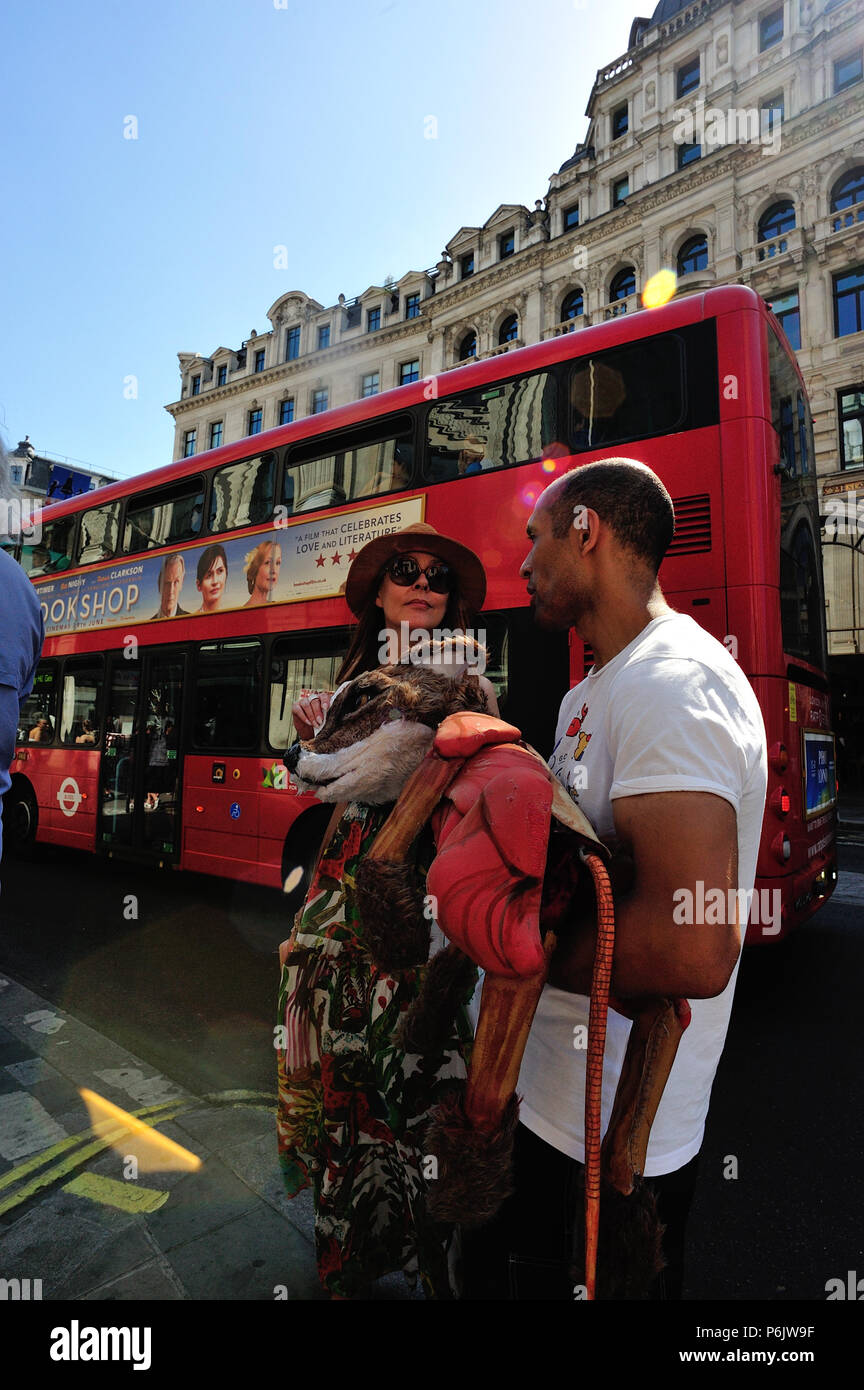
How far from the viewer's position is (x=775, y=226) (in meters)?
20.1

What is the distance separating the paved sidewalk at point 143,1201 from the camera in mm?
1943

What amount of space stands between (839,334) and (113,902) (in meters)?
22.8

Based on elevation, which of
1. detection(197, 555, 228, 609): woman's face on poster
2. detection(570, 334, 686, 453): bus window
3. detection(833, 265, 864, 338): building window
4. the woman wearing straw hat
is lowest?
the woman wearing straw hat

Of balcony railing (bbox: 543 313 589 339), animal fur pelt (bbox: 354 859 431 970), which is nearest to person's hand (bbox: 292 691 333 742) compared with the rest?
animal fur pelt (bbox: 354 859 431 970)

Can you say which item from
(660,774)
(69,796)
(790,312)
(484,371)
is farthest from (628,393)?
(790,312)

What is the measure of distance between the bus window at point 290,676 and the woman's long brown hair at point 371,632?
361 cm

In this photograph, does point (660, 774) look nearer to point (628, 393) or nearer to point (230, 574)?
point (628, 393)

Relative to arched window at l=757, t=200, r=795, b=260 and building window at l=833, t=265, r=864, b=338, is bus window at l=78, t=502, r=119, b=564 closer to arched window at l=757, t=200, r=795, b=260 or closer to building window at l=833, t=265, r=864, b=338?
building window at l=833, t=265, r=864, b=338

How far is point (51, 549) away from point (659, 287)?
20.7 m

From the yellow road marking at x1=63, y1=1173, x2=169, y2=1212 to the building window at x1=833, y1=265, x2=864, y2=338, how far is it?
23.7 metres

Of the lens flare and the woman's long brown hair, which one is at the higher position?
the lens flare

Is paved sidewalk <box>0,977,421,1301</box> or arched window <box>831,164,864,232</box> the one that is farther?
arched window <box>831,164,864,232</box>

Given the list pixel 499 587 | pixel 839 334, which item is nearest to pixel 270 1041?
pixel 499 587

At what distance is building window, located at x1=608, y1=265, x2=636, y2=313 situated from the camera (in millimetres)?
22661
